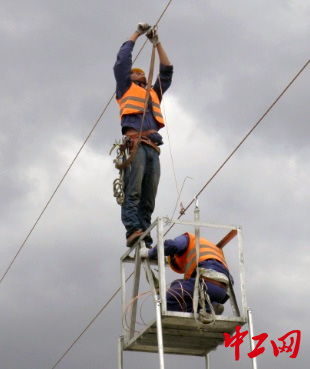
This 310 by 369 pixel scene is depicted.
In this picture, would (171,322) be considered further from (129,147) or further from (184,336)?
(129,147)

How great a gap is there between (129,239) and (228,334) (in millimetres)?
1788

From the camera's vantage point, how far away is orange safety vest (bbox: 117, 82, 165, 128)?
14.8m

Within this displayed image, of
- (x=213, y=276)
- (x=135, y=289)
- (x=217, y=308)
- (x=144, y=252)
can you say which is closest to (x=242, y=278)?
(x=213, y=276)

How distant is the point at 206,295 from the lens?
12992mm

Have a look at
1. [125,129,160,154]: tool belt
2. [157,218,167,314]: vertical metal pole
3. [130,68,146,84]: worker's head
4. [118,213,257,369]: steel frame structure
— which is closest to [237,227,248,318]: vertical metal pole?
[118,213,257,369]: steel frame structure

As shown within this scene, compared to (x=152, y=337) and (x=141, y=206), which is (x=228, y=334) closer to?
(x=152, y=337)

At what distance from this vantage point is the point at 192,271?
13.3 m

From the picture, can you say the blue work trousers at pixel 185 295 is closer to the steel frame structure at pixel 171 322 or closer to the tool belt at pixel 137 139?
the steel frame structure at pixel 171 322

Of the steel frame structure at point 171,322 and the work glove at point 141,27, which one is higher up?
the work glove at point 141,27

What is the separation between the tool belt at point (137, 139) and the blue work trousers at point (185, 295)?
2.28 metres

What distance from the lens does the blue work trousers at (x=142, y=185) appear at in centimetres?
1455

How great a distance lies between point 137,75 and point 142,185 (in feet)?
4.89

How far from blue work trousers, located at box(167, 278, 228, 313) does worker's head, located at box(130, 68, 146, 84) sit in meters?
3.20

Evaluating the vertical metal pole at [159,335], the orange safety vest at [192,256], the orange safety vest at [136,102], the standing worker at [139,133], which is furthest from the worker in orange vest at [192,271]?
the orange safety vest at [136,102]
